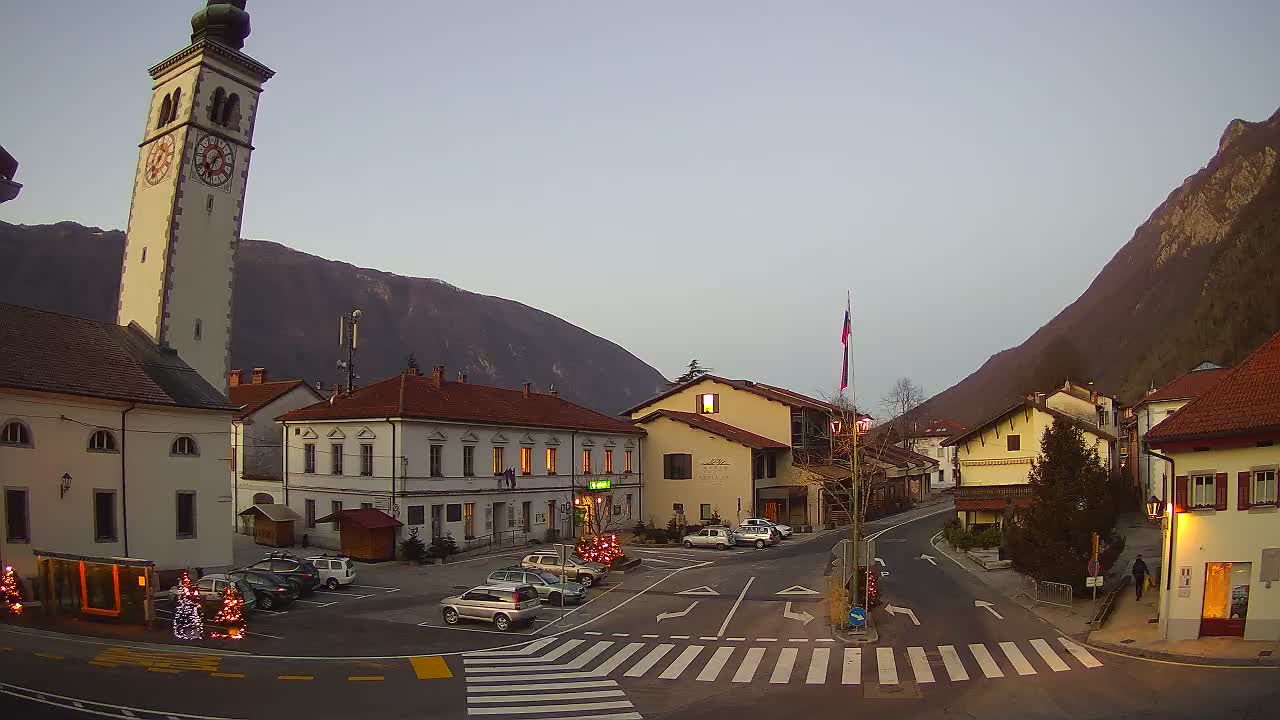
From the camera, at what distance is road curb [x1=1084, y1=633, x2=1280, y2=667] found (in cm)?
2258

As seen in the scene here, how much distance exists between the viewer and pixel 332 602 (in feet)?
116

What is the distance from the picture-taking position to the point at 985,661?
24.4 metres

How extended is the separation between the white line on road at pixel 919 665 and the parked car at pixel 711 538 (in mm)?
30702

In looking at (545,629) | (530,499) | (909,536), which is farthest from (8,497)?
(909,536)

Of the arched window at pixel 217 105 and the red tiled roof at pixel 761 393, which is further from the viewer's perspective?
the red tiled roof at pixel 761 393

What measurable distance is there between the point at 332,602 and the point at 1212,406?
107ft

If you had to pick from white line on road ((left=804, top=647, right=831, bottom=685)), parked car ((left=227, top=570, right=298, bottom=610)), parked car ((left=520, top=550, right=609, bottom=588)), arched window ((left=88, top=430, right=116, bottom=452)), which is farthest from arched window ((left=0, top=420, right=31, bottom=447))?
white line on road ((left=804, top=647, right=831, bottom=685))

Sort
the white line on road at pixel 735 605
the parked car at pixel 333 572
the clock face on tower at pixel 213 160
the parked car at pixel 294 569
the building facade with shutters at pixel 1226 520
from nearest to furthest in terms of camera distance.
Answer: the building facade with shutters at pixel 1226 520
the white line on road at pixel 735 605
the parked car at pixel 294 569
the parked car at pixel 333 572
the clock face on tower at pixel 213 160

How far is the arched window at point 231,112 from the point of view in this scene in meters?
46.2

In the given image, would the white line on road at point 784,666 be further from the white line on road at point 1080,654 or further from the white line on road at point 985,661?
the white line on road at point 1080,654

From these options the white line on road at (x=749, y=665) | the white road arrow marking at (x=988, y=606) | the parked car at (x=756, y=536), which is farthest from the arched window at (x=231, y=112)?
the white road arrow marking at (x=988, y=606)

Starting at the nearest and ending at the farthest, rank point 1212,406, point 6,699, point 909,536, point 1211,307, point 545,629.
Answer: point 6,699, point 1212,406, point 545,629, point 909,536, point 1211,307

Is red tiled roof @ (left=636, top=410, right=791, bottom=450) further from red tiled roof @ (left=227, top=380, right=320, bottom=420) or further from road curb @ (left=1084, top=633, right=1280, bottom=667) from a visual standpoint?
road curb @ (left=1084, top=633, right=1280, bottom=667)

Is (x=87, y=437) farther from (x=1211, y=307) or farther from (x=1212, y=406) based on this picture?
(x=1211, y=307)
